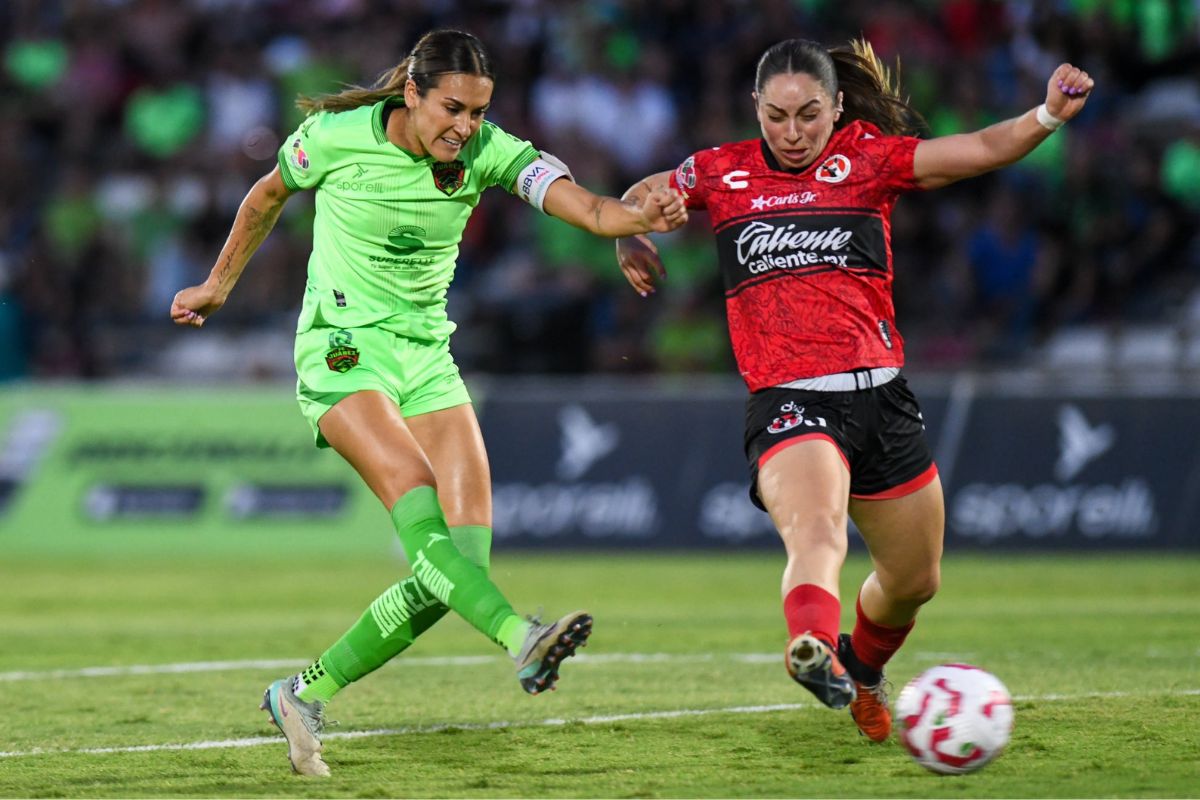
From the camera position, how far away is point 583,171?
1814cm

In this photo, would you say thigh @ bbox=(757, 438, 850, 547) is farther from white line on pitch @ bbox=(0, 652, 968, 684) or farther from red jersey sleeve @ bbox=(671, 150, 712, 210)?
white line on pitch @ bbox=(0, 652, 968, 684)

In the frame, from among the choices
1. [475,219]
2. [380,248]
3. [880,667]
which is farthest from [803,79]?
[475,219]

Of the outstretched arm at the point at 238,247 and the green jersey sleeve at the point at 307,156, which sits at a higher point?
the green jersey sleeve at the point at 307,156

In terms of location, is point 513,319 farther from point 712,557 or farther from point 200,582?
point 200,582

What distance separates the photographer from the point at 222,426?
1677 centimetres

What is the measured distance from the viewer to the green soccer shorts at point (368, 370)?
6.63 m

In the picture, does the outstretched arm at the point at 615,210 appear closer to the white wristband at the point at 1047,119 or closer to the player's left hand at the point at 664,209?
the player's left hand at the point at 664,209

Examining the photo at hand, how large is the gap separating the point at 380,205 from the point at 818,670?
98.9 inches

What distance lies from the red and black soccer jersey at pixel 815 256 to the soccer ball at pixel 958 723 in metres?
1.19

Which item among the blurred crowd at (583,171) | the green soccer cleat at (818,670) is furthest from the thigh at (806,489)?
the blurred crowd at (583,171)

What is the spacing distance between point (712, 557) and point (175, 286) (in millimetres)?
6544

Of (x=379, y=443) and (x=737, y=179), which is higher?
(x=737, y=179)

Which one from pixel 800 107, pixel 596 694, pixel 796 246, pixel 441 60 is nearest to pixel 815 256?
pixel 796 246

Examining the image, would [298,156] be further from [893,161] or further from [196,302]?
[893,161]
